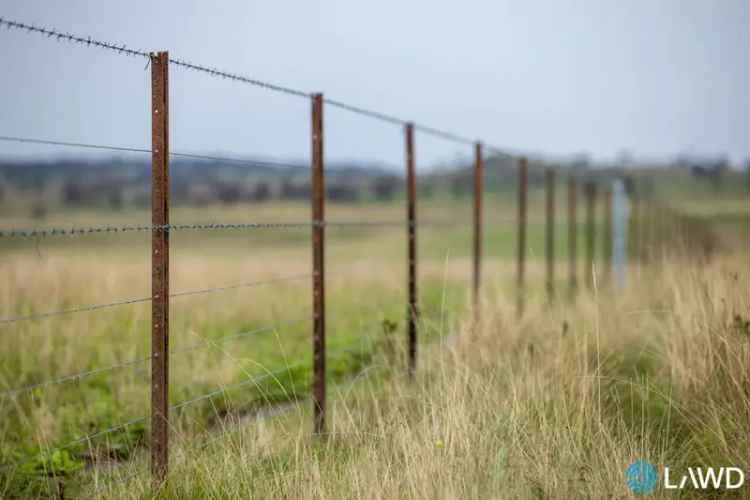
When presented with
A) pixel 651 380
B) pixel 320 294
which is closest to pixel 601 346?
pixel 651 380

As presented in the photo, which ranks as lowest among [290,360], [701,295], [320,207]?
[290,360]

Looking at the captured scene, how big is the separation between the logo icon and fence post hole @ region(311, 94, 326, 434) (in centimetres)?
210

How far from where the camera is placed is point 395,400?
466 centimetres


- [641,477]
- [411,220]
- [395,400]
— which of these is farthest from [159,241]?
[411,220]

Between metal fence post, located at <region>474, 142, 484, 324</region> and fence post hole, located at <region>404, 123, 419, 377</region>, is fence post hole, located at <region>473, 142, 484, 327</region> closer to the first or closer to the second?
metal fence post, located at <region>474, 142, 484, 324</region>

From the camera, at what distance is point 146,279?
12.9m

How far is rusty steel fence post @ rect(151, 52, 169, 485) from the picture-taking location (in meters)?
3.83

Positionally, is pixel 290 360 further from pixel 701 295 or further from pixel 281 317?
pixel 701 295

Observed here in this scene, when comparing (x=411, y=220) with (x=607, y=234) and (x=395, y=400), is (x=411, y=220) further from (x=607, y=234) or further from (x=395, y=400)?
(x=607, y=234)

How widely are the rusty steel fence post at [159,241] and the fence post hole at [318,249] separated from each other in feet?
4.87

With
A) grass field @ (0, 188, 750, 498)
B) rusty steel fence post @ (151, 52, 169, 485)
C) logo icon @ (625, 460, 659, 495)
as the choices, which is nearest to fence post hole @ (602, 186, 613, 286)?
grass field @ (0, 188, 750, 498)

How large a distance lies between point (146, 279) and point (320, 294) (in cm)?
811

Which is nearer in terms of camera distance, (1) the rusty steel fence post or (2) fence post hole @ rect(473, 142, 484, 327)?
(1) the rusty steel fence post

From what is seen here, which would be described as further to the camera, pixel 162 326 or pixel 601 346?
pixel 601 346
